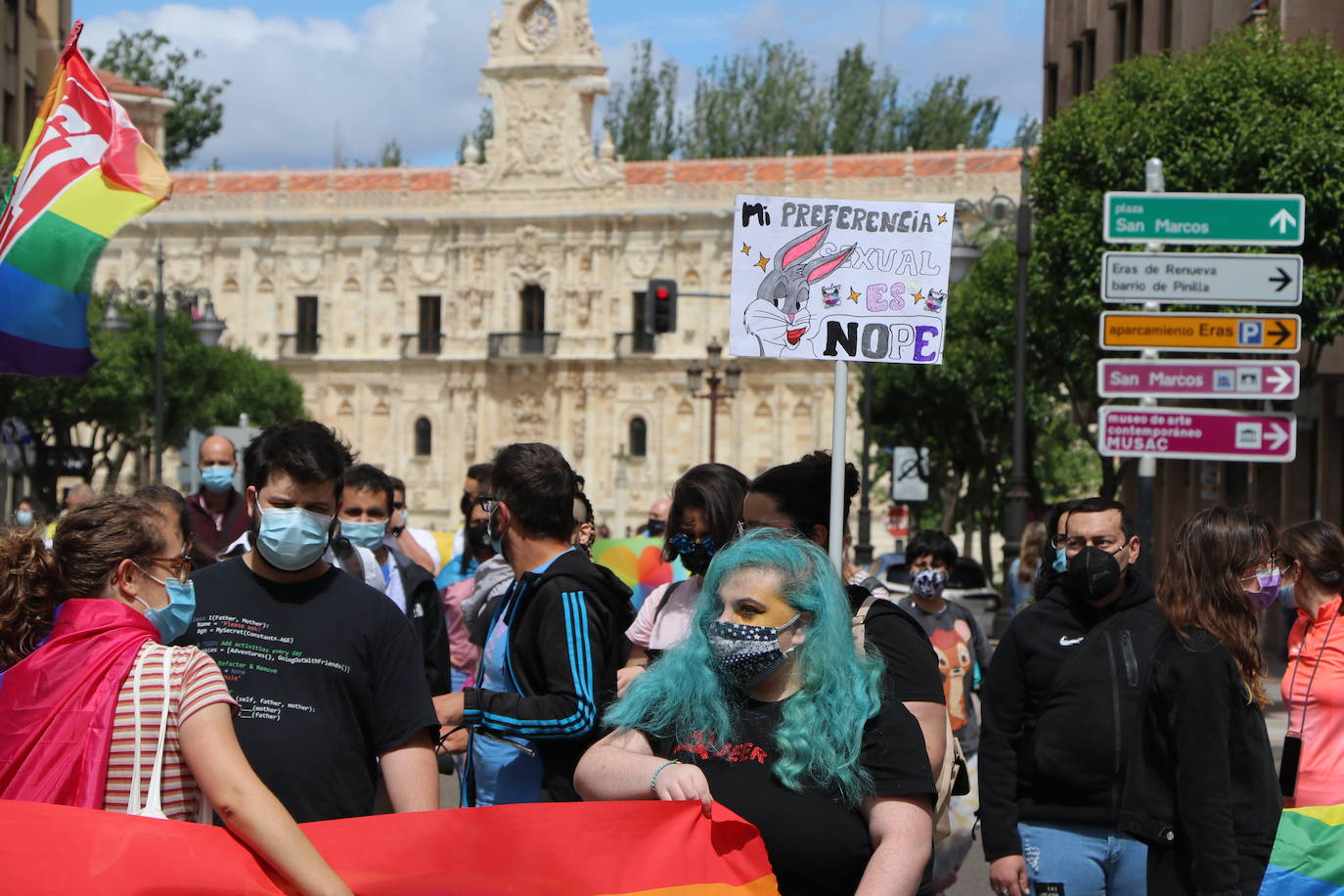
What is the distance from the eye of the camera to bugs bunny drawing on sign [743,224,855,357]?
19.1ft

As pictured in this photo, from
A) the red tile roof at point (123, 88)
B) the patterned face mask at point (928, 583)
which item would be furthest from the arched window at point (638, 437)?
the patterned face mask at point (928, 583)

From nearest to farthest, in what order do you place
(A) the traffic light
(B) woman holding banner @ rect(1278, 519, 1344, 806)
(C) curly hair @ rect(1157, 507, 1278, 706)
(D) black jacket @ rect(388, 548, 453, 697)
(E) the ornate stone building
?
1. (C) curly hair @ rect(1157, 507, 1278, 706)
2. (B) woman holding banner @ rect(1278, 519, 1344, 806)
3. (D) black jacket @ rect(388, 548, 453, 697)
4. (A) the traffic light
5. (E) the ornate stone building

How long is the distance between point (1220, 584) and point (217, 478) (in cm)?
552

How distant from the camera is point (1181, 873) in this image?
4.39 metres

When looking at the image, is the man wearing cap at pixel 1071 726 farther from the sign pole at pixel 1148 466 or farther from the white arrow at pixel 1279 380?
the sign pole at pixel 1148 466

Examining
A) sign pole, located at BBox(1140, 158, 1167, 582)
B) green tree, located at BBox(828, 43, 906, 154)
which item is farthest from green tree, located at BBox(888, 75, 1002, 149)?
sign pole, located at BBox(1140, 158, 1167, 582)

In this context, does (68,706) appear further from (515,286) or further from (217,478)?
(515,286)

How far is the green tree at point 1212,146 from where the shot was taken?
1834 cm

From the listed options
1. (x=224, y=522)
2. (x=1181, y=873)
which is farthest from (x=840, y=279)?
(x=224, y=522)

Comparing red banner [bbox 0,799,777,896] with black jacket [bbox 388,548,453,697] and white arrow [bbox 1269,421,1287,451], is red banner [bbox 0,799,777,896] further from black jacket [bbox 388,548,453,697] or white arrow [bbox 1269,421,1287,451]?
white arrow [bbox 1269,421,1287,451]

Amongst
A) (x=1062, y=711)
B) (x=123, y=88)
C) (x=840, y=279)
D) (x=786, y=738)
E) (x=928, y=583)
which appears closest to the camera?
(x=786, y=738)

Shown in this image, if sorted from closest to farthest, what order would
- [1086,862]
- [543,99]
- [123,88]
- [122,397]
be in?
[1086,862]
[122,397]
[123,88]
[543,99]

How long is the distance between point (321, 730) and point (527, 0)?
5583cm

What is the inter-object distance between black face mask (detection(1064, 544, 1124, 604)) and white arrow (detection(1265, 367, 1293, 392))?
7.14 metres
